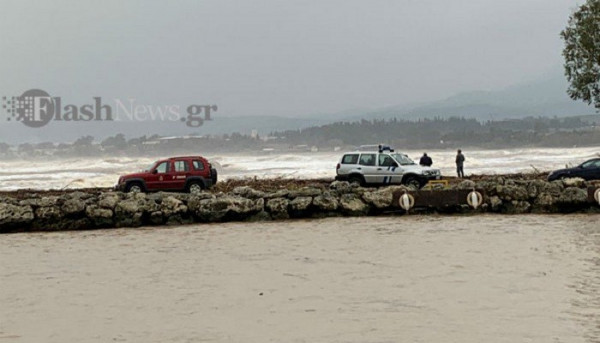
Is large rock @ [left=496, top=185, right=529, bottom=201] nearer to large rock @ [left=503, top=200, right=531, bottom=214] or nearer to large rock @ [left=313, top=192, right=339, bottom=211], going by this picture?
large rock @ [left=503, top=200, right=531, bottom=214]

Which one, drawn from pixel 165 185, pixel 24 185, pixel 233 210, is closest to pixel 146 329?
pixel 233 210

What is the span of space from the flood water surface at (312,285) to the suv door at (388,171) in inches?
357

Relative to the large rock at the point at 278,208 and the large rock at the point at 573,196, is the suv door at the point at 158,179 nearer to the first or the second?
the large rock at the point at 278,208

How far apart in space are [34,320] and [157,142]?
164m

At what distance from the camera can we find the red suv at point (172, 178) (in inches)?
1204

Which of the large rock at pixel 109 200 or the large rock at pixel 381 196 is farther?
the large rock at pixel 381 196

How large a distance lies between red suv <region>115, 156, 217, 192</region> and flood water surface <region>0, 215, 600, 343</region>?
29.4ft


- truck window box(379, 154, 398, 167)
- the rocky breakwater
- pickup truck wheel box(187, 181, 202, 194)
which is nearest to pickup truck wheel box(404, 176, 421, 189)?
truck window box(379, 154, 398, 167)

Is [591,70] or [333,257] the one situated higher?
[591,70]

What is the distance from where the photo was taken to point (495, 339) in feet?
28.9

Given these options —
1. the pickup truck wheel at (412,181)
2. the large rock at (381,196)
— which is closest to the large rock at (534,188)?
the large rock at (381,196)

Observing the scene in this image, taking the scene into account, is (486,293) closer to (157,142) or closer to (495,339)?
(495,339)

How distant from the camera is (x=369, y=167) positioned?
103 feet

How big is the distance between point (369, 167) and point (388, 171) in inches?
37.5
